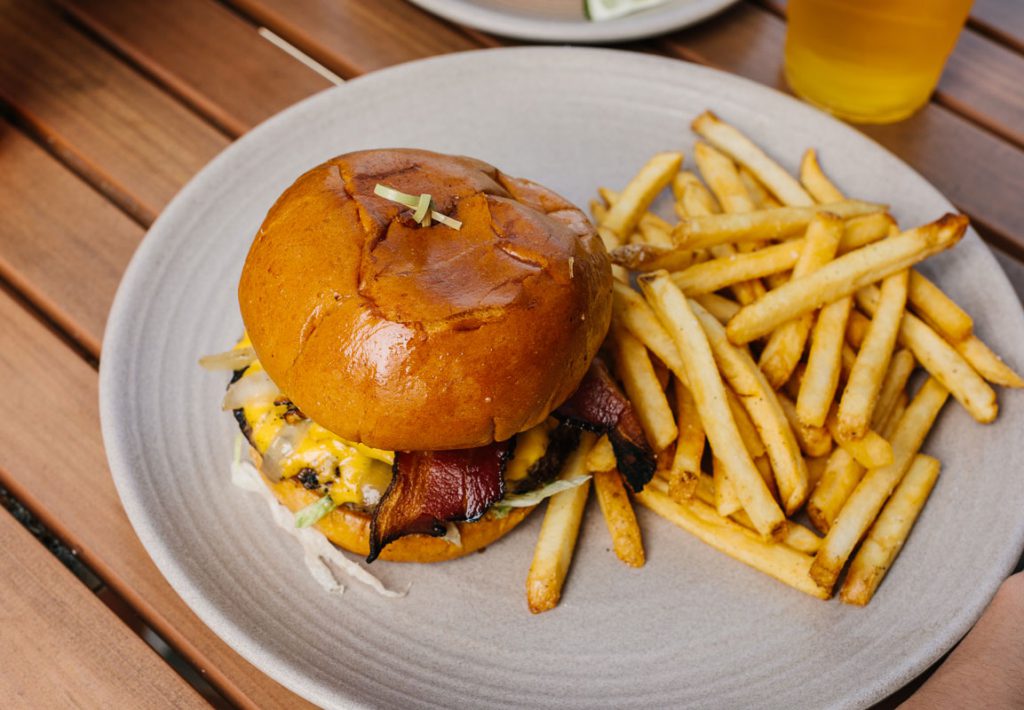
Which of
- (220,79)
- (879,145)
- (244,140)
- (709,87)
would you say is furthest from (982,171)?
(220,79)

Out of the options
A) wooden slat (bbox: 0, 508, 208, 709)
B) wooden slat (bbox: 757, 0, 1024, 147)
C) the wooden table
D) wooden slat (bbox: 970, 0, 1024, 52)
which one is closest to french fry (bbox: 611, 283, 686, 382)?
the wooden table

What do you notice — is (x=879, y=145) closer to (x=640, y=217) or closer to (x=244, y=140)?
(x=640, y=217)

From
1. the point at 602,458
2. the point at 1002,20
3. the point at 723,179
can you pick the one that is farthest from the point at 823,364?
the point at 1002,20

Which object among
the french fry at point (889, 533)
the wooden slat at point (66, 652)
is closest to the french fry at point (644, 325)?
the french fry at point (889, 533)

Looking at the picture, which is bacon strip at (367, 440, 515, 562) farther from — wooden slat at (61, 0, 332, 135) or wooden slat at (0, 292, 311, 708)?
wooden slat at (61, 0, 332, 135)

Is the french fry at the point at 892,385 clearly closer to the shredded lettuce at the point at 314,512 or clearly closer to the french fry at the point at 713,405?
the french fry at the point at 713,405

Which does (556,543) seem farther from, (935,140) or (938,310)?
(935,140)
